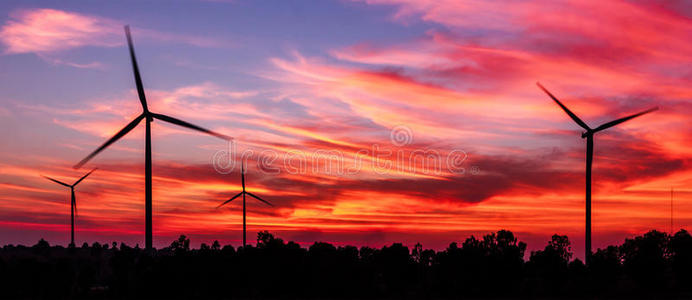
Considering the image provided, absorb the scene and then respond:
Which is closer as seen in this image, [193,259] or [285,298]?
[285,298]

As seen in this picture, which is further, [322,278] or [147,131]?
[322,278]

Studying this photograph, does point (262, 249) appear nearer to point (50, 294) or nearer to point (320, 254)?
point (320, 254)

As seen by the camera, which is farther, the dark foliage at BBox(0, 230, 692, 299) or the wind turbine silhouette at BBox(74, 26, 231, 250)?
the dark foliage at BBox(0, 230, 692, 299)

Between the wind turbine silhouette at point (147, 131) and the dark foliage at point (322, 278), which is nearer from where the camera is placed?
the wind turbine silhouette at point (147, 131)

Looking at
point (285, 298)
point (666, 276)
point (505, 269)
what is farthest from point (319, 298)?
point (666, 276)

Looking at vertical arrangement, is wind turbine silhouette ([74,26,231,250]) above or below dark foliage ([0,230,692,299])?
above

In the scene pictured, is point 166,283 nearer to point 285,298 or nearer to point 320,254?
point 285,298

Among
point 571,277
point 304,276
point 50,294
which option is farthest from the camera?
point 571,277

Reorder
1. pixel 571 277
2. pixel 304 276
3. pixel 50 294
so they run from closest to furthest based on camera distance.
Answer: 1. pixel 50 294
2. pixel 304 276
3. pixel 571 277

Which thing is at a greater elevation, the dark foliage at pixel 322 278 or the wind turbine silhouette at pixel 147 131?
the wind turbine silhouette at pixel 147 131

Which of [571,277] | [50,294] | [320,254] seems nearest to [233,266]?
[320,254]

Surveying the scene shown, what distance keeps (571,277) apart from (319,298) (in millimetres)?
58273

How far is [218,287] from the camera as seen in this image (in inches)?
6629

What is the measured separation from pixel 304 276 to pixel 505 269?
44.5 meters
